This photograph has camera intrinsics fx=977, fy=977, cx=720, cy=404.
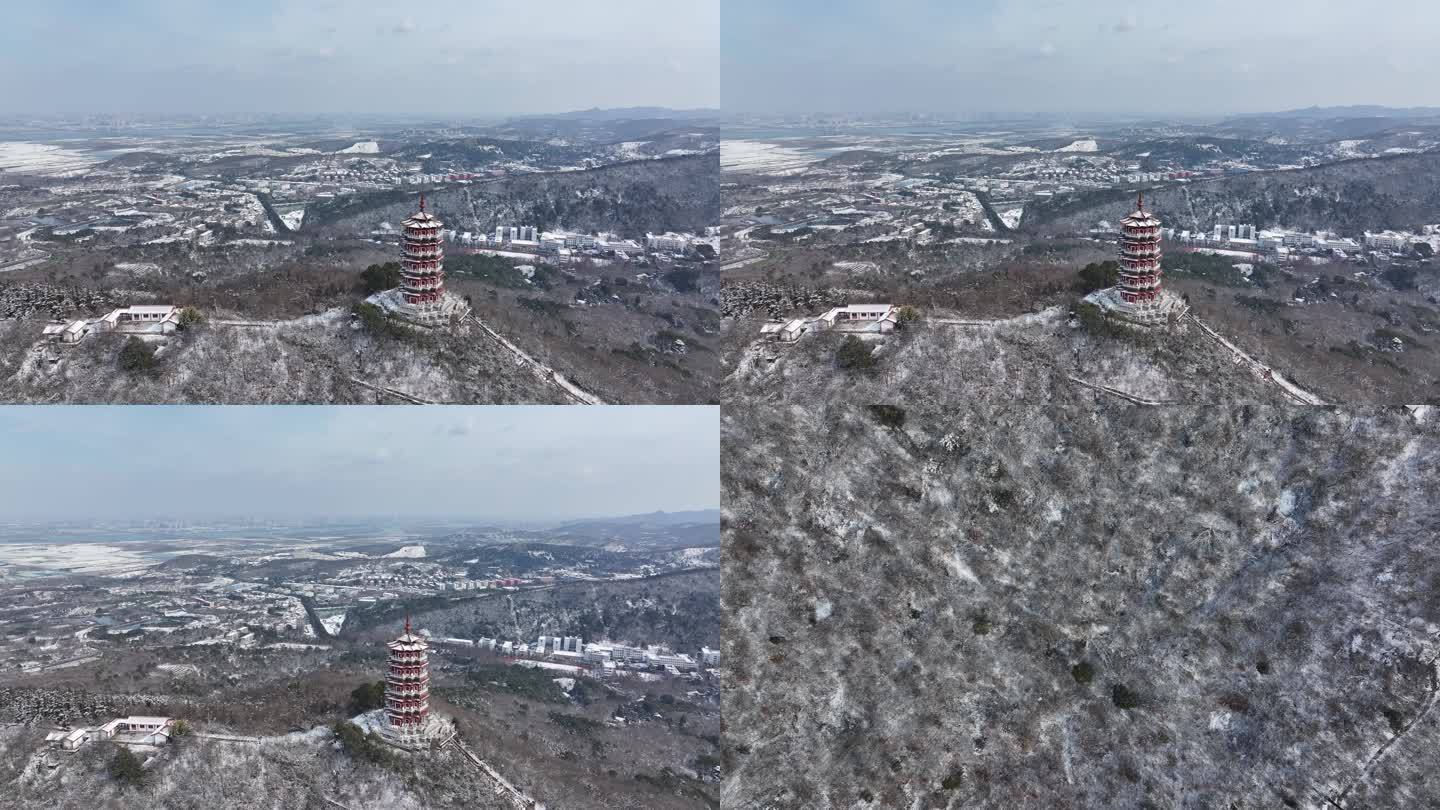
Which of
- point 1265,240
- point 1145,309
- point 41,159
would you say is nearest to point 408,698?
point 1145,309

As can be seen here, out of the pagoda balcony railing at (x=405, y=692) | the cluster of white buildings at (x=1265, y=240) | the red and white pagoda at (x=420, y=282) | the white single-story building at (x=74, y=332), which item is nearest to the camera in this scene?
the pagoda balcony railing at (x=405, y=692)

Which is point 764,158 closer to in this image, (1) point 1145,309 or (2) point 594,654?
(1) point 1145,309

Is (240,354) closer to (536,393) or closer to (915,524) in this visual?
(536,393)

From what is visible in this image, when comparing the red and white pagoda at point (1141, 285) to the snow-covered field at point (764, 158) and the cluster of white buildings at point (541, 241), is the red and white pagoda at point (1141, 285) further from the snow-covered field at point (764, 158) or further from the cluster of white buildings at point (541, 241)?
the cluster of white buildings at point (541, 241)

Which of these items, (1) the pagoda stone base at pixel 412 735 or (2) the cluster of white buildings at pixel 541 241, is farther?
(2) the cluster of white buildings at pixel 541 241

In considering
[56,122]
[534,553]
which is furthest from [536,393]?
[56,122]

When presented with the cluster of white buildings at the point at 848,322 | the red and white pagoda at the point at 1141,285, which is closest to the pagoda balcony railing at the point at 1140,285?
the red and white pagoda at the point at 1141,285
